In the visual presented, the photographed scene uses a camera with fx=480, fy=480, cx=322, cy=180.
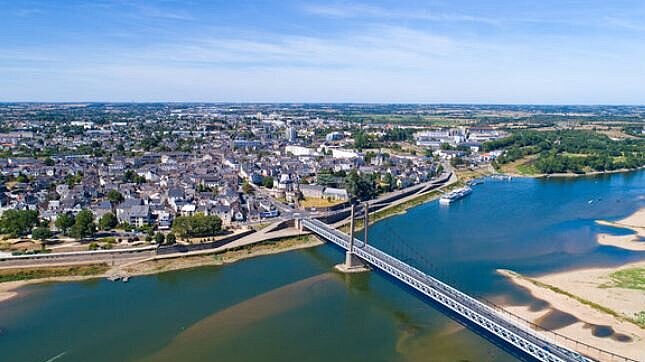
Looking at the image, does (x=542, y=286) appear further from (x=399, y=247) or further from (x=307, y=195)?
(x=307, y=195)

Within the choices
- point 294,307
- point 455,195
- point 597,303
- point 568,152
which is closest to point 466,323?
point 597,303

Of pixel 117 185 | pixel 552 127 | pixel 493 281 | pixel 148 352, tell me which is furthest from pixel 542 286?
pixel 552 127

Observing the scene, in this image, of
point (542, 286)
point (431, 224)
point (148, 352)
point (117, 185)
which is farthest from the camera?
point (117, 185)

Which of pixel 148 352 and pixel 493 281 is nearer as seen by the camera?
pixel 148 352

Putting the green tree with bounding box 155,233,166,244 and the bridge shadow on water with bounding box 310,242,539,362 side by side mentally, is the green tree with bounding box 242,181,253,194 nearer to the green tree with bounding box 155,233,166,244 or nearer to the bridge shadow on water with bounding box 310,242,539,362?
the green tree with bounding box 155,233,166,244

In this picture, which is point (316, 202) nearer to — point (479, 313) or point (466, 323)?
point (466, 323)
